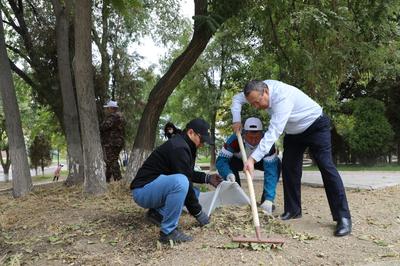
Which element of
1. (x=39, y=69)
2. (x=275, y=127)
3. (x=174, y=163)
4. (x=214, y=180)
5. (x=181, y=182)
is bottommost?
(x=214, y=180)

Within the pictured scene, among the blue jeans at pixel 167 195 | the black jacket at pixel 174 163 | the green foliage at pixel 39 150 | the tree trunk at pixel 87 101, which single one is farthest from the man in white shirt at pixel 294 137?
the green foliage at pixel 39 150

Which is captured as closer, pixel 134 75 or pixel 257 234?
pixel 257 234

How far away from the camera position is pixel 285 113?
4.70 m

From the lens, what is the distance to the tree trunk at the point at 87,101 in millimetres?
6910

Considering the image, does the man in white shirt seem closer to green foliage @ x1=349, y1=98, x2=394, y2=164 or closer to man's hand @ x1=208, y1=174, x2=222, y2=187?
man's hand @ x1=208, y1=174, x2=222, y2=187

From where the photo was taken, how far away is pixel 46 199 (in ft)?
24.3

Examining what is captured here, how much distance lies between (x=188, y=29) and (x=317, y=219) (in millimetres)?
14406

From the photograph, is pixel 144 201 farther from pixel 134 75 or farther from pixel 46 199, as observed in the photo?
pixel 134 75

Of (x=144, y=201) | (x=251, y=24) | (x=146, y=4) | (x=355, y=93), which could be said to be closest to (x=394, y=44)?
(x=251, y=24)

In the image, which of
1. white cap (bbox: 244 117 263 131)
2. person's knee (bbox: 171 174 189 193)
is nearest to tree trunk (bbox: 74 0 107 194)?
white cap (bbox: 244 117 263 131)

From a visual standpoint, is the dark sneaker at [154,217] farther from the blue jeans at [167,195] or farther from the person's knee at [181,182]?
the person's knee at [181,182]

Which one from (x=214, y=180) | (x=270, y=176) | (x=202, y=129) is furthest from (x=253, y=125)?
(x=202, y=129)

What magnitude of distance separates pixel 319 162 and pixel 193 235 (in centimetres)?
157

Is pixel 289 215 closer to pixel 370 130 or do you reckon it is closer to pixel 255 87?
pixel 255 87
